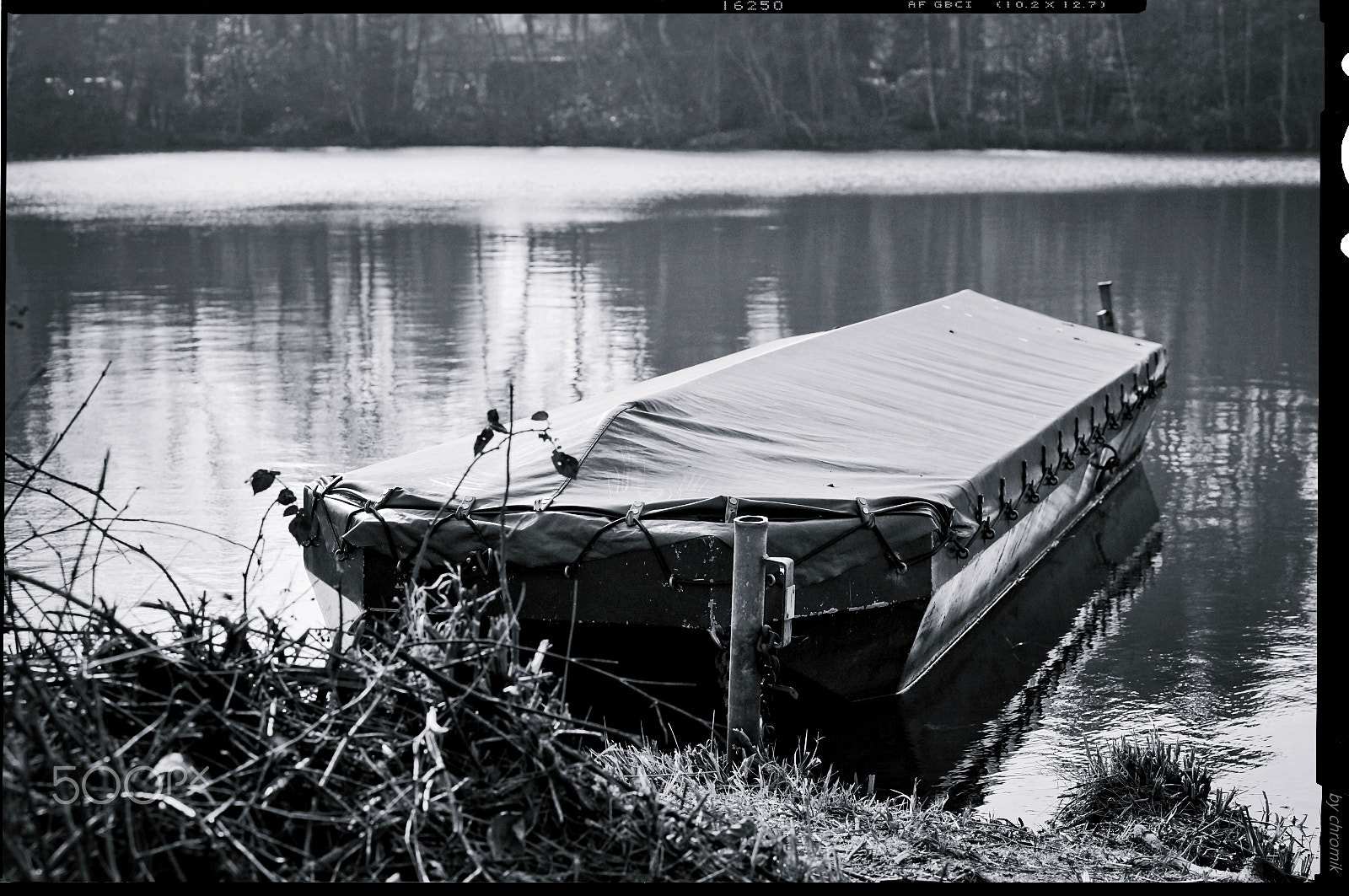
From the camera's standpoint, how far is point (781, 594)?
6742 millimetres

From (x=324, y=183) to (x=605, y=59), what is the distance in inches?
1057

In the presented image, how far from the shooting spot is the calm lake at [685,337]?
9141 millimetres

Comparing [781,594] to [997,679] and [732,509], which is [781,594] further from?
[997,679]

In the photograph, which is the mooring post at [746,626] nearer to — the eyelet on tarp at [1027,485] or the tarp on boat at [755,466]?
the tarp on boat at [755,466]

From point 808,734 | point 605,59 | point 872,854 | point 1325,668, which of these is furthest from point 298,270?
point 605,59

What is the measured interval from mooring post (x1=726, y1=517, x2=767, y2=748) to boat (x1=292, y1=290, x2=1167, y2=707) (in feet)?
0.60

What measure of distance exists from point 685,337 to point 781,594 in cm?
1651

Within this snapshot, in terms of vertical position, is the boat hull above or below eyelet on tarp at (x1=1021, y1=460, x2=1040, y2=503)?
below

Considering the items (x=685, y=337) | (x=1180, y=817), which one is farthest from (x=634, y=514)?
(x=685, y=337)

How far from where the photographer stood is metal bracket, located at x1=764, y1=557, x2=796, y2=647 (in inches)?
254

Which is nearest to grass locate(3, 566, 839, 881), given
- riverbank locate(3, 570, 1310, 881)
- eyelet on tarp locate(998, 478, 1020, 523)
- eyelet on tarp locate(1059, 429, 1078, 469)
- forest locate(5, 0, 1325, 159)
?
riverbank locate(3, 570, 1310, 881)

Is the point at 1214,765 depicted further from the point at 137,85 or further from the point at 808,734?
the point at 137,85

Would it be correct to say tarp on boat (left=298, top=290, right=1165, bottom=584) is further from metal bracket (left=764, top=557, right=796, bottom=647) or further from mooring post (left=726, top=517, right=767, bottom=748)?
mooring post (left=726, top=517, right=767, bottom=748)
